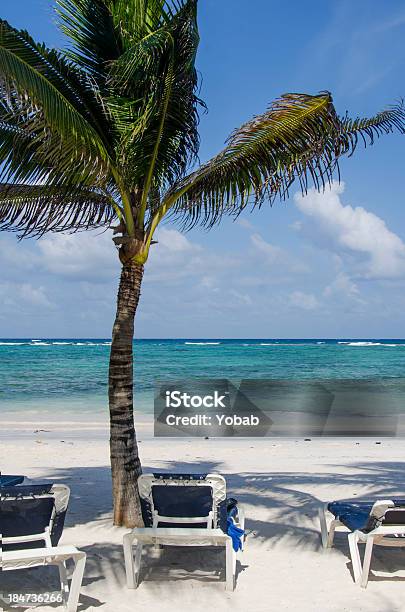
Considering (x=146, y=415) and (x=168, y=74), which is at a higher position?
(x=168, y=74)

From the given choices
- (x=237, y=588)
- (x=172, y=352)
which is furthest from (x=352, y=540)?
(x=172, y=352)

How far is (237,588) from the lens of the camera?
15.9 feet

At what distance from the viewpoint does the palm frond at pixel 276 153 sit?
20.2ft

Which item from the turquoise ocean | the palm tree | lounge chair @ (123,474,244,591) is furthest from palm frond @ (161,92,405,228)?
the turquoise ocean

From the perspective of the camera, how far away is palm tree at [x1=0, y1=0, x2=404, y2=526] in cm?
608

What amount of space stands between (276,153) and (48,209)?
2.51 metres

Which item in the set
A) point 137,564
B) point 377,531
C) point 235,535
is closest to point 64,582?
point 137,564

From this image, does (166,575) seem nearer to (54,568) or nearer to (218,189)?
(54,568)

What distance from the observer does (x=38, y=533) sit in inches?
182

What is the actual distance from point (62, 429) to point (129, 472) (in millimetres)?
12842

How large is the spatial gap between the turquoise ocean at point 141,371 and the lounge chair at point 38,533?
18.1 m

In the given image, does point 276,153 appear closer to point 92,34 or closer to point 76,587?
point 92,34

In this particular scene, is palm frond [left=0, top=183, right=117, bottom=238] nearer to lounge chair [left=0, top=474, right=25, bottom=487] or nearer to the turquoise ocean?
lounge chair [left=0, top=474, right=25, bottom=487]

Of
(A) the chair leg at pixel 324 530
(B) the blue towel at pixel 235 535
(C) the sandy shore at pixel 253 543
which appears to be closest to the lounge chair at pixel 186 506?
(B) the blue towel at pixel 235 535
